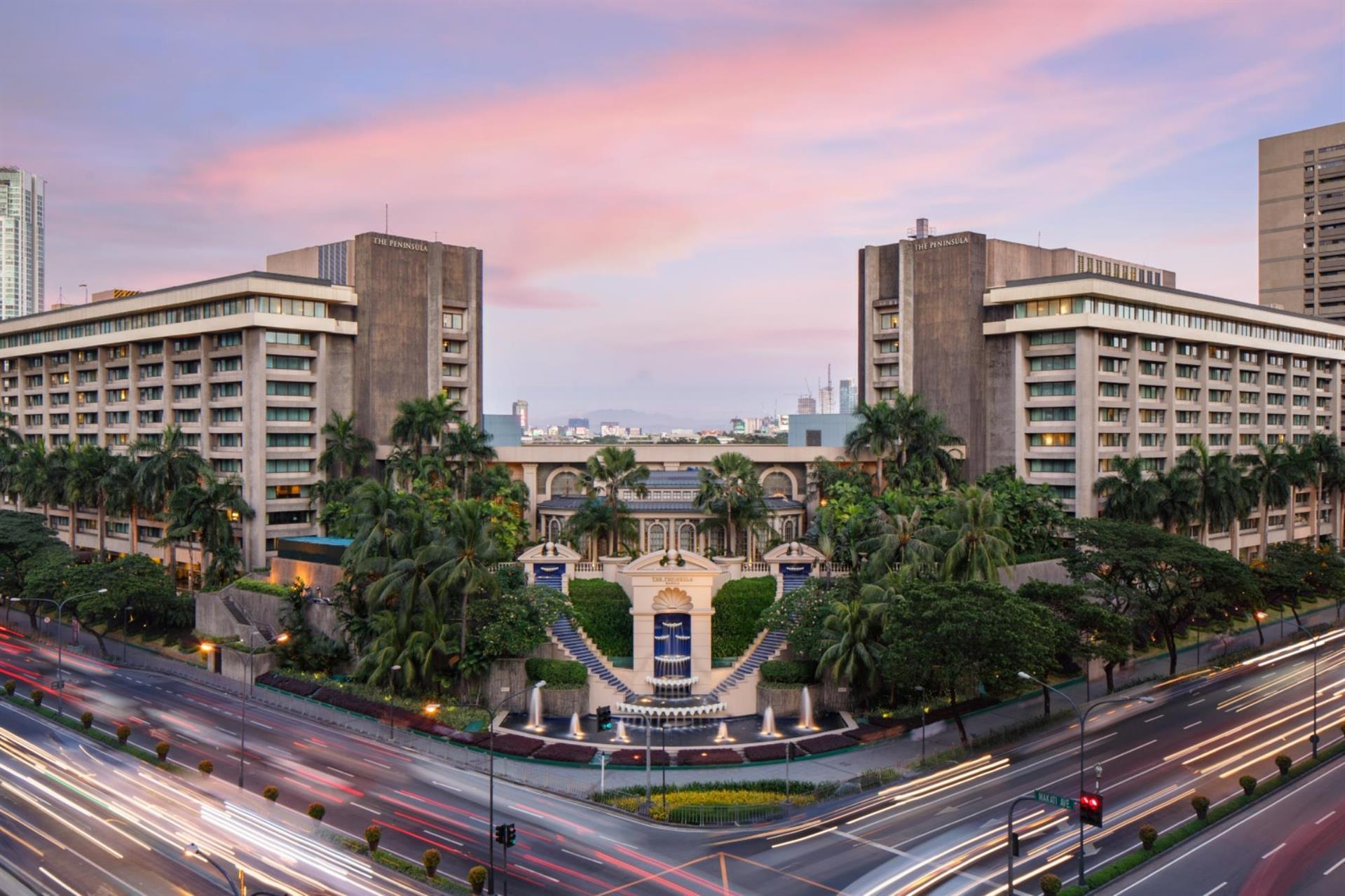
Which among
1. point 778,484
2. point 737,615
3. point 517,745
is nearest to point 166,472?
point 517,745

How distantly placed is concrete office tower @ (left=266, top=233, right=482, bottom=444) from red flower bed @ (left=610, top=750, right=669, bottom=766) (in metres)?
50.9

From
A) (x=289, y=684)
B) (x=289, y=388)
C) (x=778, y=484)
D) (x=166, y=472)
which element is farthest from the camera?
(x=289, y=388)

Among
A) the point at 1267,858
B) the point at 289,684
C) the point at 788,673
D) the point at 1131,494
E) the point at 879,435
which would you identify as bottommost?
the point at 1267,858

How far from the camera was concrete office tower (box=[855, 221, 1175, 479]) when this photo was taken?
94.6 metres

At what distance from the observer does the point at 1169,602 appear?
6756cm

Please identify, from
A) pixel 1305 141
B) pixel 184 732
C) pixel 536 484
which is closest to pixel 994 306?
pixel 536 484

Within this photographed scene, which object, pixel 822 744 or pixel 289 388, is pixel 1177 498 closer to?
pixel 822 744

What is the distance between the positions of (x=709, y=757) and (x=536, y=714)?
1259 centimetres

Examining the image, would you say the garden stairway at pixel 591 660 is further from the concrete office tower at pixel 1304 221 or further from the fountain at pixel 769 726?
the concrete office tower at pixel 1304 221

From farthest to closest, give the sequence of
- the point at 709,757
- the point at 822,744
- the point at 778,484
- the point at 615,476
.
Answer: the point at 778,484, the point at 615,476, the point at 822,744, the point at 709,757

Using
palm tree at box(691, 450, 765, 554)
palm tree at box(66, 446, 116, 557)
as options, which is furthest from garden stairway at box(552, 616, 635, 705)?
palm tree at box(66, 446, 116, 557)

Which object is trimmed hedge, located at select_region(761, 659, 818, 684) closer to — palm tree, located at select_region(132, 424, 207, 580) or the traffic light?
the traffic light

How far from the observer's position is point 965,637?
52281mm

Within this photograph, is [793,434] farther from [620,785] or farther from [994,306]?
[620,785]
